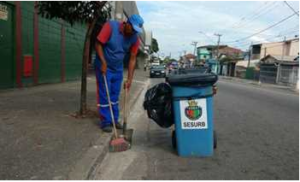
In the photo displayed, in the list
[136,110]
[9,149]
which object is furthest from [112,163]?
[136,110]

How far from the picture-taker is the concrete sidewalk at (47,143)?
5.11 m

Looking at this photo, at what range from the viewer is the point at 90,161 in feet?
18.5

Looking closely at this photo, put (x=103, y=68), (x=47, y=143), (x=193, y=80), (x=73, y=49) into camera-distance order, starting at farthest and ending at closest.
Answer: (x=73, y=49), (x=103, y=68), (x=47, y=143), (x=193, y=80)

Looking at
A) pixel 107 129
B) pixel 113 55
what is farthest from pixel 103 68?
pixel 107 129

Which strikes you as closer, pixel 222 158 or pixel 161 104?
pixel 222 158

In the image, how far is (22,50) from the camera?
1483cm

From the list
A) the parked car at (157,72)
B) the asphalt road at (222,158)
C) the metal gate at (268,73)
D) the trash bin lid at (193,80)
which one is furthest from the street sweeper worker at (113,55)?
the metal gate at (268,73)

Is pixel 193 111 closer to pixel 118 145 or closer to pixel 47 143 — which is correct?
pixel 118 145

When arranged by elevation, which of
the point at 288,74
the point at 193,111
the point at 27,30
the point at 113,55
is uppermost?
the point at 27,30

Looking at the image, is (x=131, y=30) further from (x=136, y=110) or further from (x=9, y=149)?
(x=136, y=110)

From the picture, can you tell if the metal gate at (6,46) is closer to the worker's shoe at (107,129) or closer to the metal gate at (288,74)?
the worker's shoe at (107,129)

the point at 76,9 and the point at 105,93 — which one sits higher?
the point at 76,9

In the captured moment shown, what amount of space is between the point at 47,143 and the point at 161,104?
166 centimetres

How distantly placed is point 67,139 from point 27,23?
944 cm
